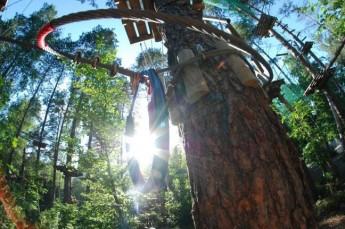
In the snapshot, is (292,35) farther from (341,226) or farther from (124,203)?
(124,203)

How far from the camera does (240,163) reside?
186cm

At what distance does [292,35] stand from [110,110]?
9468 mm

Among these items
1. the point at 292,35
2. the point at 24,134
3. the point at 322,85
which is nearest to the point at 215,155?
the point at 322,85

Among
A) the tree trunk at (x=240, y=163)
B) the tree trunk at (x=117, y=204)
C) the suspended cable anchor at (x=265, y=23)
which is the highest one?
the suspended cable anchor at (x=265, y=23)

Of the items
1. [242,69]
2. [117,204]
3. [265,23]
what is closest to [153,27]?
[242,69]

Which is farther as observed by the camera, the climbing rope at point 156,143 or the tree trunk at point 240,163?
the climbing rope at point 156,143

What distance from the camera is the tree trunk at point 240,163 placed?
1756 millimetres

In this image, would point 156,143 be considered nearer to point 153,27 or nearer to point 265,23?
point 153,27

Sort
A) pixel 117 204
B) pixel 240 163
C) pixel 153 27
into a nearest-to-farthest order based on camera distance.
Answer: pixel 240 163 → pixel 153 27 → pixel 117 204

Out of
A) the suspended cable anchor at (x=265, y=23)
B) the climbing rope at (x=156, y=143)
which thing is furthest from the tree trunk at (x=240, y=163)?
the suspended cable anchor at (x=265, y=23)

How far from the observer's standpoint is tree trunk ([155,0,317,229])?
5.76 feet

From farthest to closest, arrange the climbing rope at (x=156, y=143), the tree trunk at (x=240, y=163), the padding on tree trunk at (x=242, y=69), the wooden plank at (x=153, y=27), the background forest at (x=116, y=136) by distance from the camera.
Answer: the background forest at (x=116, y=136), the wooden plank at (x=153, y=27), the padding on tree trunk at (x=242, y=69), the climbing rope at (x=156, y=143), the tree trunk at (x=240, y=163)

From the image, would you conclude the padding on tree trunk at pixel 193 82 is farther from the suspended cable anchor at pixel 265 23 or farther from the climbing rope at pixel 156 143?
the suspended cable anchor at pixel 265 23

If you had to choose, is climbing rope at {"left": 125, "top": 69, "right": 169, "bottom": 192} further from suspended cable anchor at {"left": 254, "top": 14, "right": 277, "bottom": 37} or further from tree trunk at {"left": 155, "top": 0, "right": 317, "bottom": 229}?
suspended cable anchor at {"left": 254, "top": 14, "right": 277, "bottom": 37}
